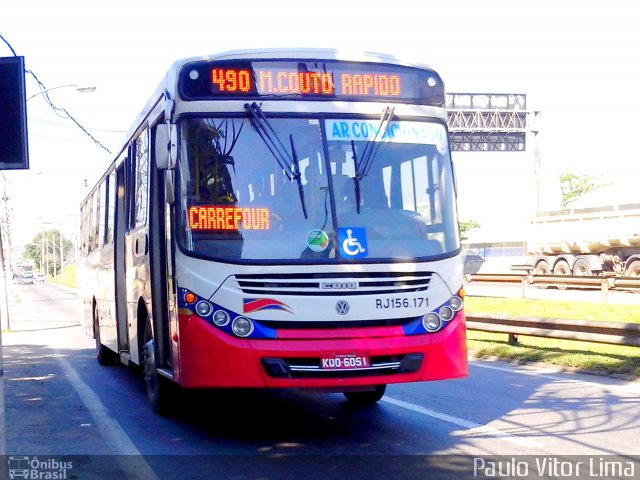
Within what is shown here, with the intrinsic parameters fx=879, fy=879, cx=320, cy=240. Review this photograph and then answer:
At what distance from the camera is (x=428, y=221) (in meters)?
7.95

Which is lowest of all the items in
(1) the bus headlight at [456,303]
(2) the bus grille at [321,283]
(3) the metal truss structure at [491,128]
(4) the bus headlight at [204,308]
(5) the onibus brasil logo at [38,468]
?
(5) the onibus brasil logo at [38,468]

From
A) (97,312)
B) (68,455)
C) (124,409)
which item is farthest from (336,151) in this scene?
(97,312)

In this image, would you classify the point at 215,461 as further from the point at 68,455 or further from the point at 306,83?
the point at 306,83

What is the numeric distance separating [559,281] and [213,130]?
67.8ft

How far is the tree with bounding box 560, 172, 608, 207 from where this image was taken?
208 feet

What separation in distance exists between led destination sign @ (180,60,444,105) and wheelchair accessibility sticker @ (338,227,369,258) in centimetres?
126

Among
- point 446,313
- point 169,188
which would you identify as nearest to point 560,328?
point 446,313

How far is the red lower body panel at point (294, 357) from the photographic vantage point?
7.22 m

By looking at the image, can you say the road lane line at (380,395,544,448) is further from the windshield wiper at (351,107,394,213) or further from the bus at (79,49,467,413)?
the windshield wiper at (351,107,394,213)

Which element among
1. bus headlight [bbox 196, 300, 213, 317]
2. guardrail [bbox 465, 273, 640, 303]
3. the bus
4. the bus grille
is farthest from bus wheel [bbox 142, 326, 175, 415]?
guardrail [bbox 465, 273, 640, 303]

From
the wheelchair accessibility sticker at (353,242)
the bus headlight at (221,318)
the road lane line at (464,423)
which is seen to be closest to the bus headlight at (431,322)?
the wheelchair accessibility sticker at (353,242)

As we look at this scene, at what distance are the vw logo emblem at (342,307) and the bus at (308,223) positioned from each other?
0.04 ft

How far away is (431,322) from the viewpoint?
25.0ft

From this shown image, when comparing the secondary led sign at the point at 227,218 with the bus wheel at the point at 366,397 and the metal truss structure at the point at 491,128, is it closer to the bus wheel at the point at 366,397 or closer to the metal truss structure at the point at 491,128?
the bus wheel at the point at 366,397
